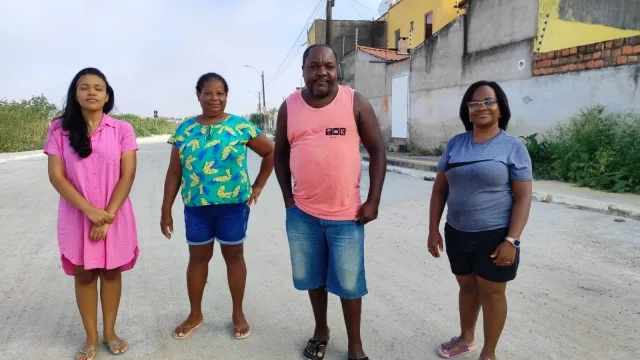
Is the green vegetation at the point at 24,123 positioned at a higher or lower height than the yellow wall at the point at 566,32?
lower

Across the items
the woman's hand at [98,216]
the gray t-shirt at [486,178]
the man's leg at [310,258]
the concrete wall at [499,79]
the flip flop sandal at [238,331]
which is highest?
the concrete wall at [499,79]

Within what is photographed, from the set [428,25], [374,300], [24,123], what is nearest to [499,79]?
[374,300]

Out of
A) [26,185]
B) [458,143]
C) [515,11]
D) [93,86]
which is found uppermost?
[515,11]

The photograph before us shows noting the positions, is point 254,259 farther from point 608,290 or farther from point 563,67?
point 563,67

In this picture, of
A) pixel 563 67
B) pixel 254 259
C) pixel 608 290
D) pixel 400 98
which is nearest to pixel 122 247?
pixel 254 259

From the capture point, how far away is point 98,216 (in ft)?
8.02

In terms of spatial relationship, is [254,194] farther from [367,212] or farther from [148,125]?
[148,125]

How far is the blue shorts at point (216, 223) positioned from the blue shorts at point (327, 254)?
1.35 feet

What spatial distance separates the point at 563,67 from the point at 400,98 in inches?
308

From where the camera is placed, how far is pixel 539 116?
10273 millimetres

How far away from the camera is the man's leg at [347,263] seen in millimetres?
2395

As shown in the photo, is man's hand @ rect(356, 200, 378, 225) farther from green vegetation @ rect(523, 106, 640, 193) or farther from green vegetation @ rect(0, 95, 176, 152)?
green vegetation @ rect(0, 95, 176, 152)

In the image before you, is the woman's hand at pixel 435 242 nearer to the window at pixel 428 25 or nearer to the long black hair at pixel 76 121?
the long black hair at pixel 76 121

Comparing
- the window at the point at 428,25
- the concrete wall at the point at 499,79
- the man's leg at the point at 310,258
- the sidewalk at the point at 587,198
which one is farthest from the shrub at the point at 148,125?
the man's leg at the point at 310,258
